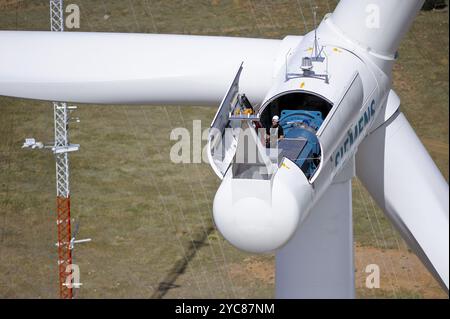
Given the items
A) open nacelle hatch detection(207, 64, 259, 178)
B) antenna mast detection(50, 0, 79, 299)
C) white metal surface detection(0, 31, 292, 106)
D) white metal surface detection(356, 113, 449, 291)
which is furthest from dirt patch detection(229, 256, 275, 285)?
open nacelle hatch detection(207, 64, 259, 178)

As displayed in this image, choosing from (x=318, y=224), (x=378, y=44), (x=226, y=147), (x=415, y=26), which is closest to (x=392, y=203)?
(x=318, y=224)

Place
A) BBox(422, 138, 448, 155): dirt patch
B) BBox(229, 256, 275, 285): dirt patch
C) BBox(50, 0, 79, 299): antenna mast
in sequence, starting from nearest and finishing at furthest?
BBox(50, 0, 79, 299): antenna mast
BBox(229, 256, 275, 285): dirt patch
BBox(422, 138, 448, 155): dirt patch

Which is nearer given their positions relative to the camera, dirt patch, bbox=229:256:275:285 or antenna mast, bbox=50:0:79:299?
antenna mast, bbox=50:0:79:299

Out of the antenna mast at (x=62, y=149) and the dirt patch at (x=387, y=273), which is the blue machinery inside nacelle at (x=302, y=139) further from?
the dirt patch at (x=387, y=273)

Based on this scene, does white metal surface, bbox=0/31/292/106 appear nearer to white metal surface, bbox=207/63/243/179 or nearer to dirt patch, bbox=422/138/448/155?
white metal surface, bbox=207/63/243/179

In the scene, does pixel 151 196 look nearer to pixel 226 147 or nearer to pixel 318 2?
pixel 318 2

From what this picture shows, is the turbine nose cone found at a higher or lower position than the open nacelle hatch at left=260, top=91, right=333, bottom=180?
lower
